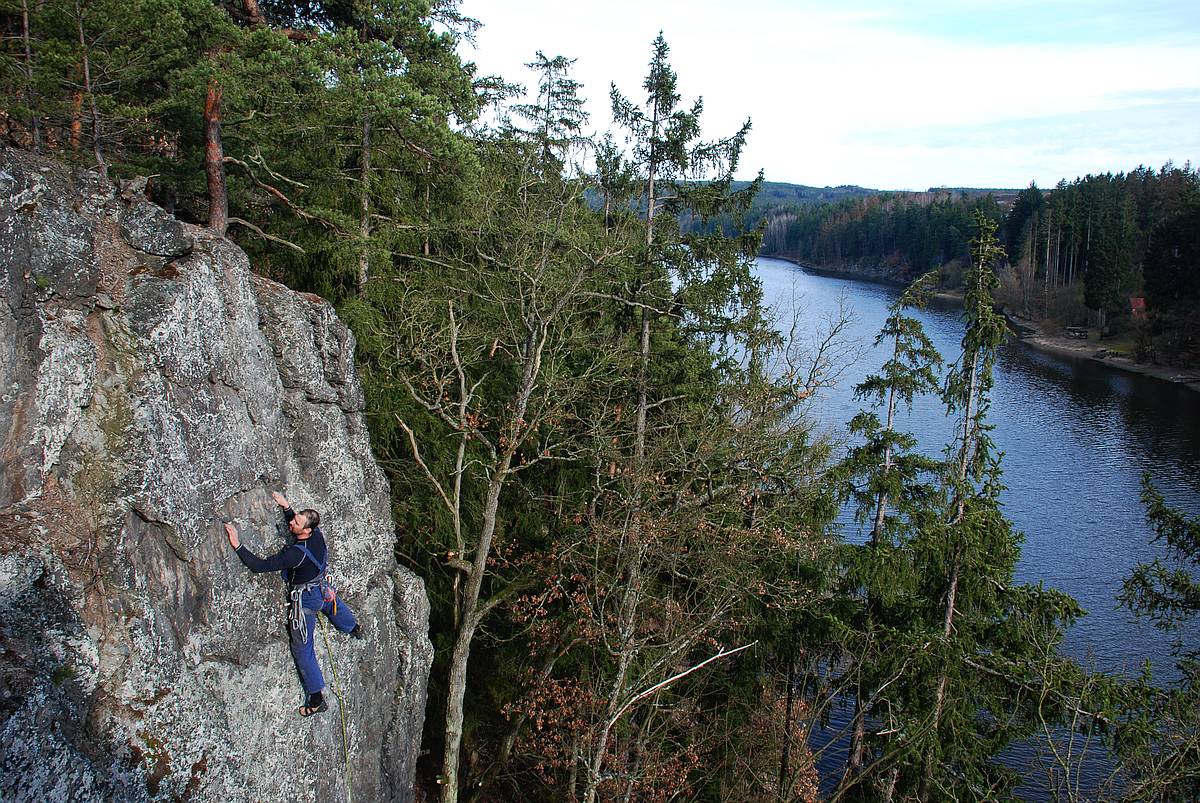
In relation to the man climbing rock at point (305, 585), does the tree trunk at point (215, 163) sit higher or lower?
higher

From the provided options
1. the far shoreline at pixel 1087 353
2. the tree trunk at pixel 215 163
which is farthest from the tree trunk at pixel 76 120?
the far shoreline at pixel 1087 353

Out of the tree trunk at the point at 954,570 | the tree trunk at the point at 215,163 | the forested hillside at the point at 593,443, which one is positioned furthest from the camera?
the tree trunk at the point at 954,570

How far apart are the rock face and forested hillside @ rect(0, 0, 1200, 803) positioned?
2.71 meters

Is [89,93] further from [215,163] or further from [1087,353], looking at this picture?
[1087,353]

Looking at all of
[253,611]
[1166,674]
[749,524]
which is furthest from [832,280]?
[253,611]

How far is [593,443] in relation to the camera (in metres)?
14.3

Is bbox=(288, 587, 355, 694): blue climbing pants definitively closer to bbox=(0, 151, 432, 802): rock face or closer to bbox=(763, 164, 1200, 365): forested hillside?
bbox=(0, 151, 432, 802): rock face

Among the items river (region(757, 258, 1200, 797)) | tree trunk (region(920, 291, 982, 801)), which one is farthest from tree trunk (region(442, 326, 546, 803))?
river (region(757, 258, 1200, 797))

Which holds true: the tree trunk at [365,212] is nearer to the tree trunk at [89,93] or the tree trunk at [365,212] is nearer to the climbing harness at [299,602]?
the tree trunk at [89,93]

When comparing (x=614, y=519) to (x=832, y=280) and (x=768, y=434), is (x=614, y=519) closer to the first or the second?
(x=768, y=434)

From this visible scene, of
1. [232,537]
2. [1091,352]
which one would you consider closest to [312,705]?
[232,537]

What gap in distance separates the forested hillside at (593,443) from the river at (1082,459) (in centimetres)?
233

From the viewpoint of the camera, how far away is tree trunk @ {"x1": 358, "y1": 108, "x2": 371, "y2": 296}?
13845 millimetres

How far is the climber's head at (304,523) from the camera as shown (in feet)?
27.0
